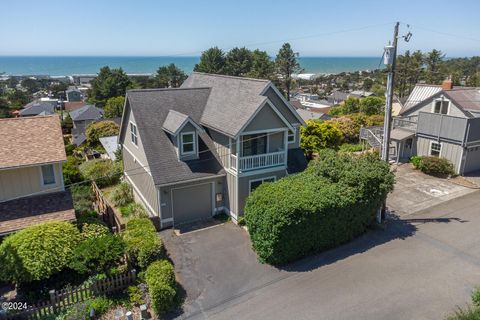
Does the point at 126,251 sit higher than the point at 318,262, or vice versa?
the point at 126,251

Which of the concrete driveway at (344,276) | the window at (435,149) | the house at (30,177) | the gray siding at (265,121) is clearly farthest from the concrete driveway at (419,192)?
the house at (30,177)

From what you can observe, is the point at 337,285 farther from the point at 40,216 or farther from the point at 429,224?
the point at 40,216

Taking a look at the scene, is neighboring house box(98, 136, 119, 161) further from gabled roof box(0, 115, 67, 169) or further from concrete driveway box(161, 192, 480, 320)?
concrete driveway box(161, 192, 480, 320)

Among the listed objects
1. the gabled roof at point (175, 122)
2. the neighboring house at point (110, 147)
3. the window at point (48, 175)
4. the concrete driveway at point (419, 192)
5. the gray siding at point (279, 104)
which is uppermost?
the gray siding at point (279, 104)

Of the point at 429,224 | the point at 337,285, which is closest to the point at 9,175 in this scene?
the point at 337,285

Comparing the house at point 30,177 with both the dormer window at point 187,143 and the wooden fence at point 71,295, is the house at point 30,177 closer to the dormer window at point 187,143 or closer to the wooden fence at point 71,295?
the wooden fence at point 71,295

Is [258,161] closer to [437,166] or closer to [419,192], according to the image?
[419,192]

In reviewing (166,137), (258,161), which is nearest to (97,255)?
(166,137)
